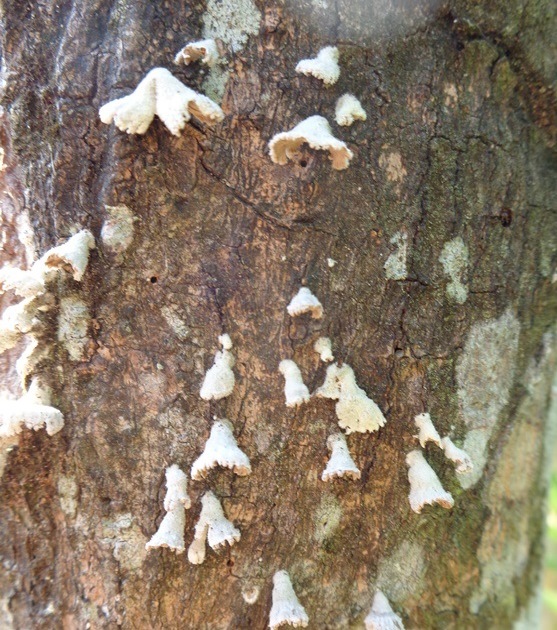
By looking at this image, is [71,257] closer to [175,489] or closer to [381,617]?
[175,489]

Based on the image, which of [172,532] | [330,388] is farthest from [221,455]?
[330,388]

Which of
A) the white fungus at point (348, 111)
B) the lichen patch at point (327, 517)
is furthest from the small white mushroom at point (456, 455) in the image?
the white fungus at point (348, 111)

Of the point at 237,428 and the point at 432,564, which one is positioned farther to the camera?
the point at 432,564

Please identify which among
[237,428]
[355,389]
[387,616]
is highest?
[355,389]

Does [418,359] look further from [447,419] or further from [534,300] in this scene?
[534,300]

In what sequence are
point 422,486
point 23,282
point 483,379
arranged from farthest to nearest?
1. point 483,379
2. point 422,486
3. point 23,282

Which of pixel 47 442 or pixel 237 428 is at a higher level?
pixel 237 428

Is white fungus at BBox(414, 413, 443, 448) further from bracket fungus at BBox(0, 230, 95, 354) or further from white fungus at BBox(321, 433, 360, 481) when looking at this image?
bracket fungus at BBox(0, 230, 95, 354)

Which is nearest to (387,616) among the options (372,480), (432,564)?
(432,564)
